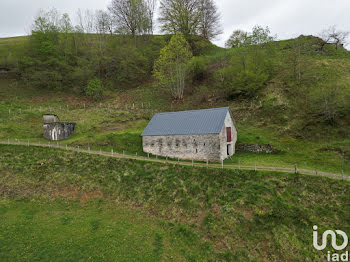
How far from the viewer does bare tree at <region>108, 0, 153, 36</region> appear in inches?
2628

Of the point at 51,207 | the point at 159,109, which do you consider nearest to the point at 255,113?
the point at 159,109

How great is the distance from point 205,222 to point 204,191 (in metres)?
3.65

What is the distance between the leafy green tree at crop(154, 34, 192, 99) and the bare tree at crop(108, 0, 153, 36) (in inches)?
1005

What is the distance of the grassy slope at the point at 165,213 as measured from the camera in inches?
612

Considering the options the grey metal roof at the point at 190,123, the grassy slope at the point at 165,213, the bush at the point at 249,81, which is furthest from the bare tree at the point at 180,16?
the grassy slope at the point at 165,213

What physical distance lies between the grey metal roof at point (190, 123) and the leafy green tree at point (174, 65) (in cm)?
1725

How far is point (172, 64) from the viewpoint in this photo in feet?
158

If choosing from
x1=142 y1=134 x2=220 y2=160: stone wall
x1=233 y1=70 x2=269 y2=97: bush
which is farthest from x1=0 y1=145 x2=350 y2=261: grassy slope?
x1=233 y1=70 x2=269 y2=97: bush

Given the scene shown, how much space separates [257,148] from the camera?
1182 inches

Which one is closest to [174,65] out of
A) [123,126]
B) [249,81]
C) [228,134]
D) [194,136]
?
[249,81]

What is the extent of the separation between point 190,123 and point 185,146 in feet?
11.8

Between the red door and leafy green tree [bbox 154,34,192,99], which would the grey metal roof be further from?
leafy green tree [bbox 154,34,192,99]

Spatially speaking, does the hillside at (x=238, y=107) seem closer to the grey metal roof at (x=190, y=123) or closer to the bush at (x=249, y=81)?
the bush at (x=249, y=81)

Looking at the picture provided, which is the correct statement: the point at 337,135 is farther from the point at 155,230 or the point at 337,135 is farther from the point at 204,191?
the point at 155,230
